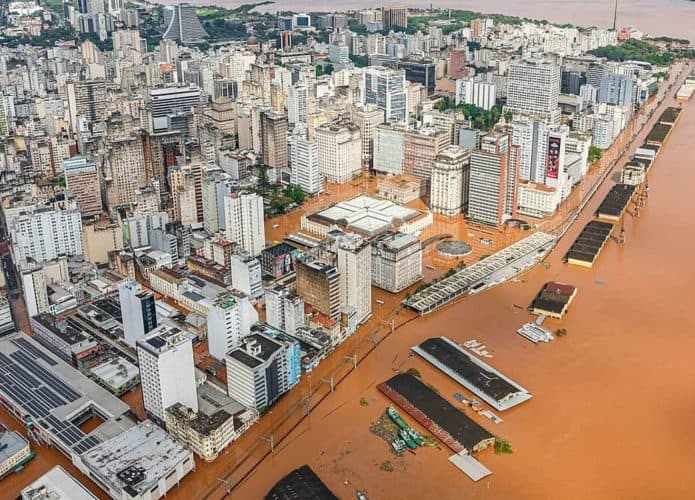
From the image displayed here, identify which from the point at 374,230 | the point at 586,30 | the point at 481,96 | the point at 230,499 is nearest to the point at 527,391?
the point at 230,499

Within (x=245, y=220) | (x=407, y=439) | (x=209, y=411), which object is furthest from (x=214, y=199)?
(x=407, y=439)

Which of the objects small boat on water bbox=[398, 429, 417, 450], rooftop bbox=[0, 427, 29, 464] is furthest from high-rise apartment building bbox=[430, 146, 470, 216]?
rooftop bbox=[0, 427, 29, 464]

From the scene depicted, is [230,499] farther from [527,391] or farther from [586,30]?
[586,30]

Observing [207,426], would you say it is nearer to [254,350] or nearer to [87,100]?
[254,350]

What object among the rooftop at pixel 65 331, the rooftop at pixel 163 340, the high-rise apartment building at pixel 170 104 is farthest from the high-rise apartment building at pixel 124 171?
the rooftop at pixel 163 340

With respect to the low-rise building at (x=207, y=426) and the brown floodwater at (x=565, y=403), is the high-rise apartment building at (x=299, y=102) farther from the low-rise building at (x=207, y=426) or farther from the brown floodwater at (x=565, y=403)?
the low-rise building at (x=207, y=426)

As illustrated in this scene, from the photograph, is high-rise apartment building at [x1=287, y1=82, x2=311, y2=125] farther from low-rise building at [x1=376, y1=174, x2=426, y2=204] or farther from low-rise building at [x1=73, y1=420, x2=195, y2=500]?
low-rise building at [x1=73, y1=420, x2=195, y2=500]
